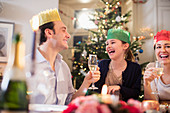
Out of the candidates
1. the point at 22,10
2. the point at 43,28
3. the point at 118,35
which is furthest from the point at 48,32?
the point at 22,10

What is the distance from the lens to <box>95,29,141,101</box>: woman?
201 centimetres

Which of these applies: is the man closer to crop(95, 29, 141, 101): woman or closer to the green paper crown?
crop(95, 29, 141, 101): woman

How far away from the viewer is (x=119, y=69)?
215 centimetres

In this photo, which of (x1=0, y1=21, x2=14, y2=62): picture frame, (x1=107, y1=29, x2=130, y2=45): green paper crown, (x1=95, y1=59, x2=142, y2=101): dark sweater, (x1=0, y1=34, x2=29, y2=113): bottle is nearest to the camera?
(x1=0, y1=34, x2=29, y2=113): bottle

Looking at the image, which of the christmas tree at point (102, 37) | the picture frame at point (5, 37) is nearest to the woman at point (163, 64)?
the christmas tree at point (102, 37)

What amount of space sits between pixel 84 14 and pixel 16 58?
5.45 m

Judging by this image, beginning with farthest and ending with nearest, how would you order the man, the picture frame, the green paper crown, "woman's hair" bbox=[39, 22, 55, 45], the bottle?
1. the picture frame
2. the green paper crown
3. "woman's hair" bbox=[39, 22, 55, 45]
4. the man
5. the bottle

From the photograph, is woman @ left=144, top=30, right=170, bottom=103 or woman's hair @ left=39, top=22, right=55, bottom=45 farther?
woman @ left=144, top=30, right=170, bottom=103

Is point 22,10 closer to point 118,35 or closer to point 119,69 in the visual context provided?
point 118,35

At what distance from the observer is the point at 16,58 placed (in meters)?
0.50

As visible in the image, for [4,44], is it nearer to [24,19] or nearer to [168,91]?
[24,19]

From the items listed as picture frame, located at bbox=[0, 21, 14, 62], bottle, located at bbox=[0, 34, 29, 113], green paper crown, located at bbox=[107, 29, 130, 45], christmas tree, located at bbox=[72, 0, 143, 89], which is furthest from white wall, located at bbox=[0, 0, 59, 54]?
bottle, located at bbox=[0, 34, 29, 113]

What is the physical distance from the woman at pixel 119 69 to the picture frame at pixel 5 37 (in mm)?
2686

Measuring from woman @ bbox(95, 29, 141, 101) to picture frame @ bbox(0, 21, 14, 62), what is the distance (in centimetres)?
269
